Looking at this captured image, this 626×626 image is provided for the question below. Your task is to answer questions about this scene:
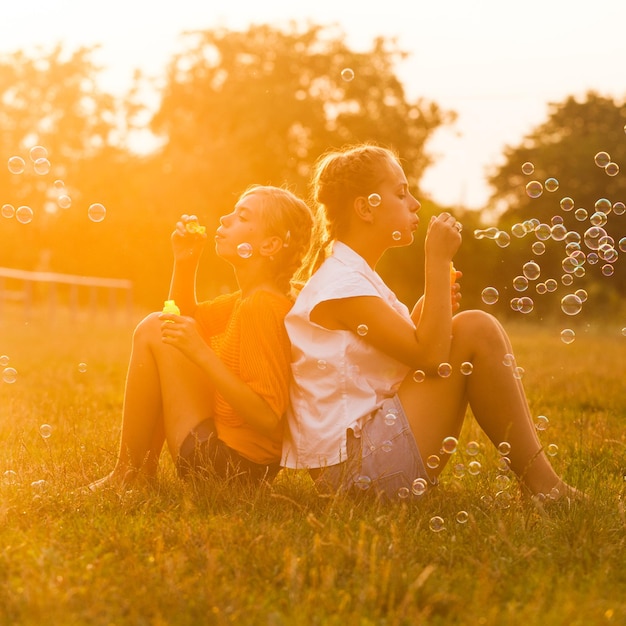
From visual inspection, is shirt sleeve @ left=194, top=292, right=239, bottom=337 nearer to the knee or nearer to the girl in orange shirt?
the girl in orange shirt

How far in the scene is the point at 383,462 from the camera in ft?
Answer: 9.83

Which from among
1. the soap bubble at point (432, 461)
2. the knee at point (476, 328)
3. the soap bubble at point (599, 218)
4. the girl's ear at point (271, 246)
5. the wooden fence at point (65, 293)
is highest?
the soap bubble at point (599, 218)

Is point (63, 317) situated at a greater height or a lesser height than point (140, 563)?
lesser

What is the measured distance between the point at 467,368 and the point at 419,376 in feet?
0.47

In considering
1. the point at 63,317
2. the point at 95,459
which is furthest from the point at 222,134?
the point at 95,459

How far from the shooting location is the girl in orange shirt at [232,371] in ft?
10.0

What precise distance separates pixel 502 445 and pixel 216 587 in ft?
3.73

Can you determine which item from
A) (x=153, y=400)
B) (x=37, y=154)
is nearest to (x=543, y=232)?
(x=153, y=400)

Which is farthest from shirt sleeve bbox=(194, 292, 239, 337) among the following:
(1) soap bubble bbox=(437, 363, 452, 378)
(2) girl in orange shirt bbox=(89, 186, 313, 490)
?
(1) soap bubble bbox=(437, 363, 452, 378)

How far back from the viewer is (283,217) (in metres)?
3.32

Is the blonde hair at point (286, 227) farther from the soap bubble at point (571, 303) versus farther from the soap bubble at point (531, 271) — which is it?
the soap bubble at point (571, 303)

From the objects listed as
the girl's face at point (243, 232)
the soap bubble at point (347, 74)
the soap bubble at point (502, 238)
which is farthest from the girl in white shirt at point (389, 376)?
the soap bubble at point (347, 74)

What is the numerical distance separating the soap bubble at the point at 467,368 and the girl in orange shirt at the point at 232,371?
54 cm

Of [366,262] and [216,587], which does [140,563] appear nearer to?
[216,587]
